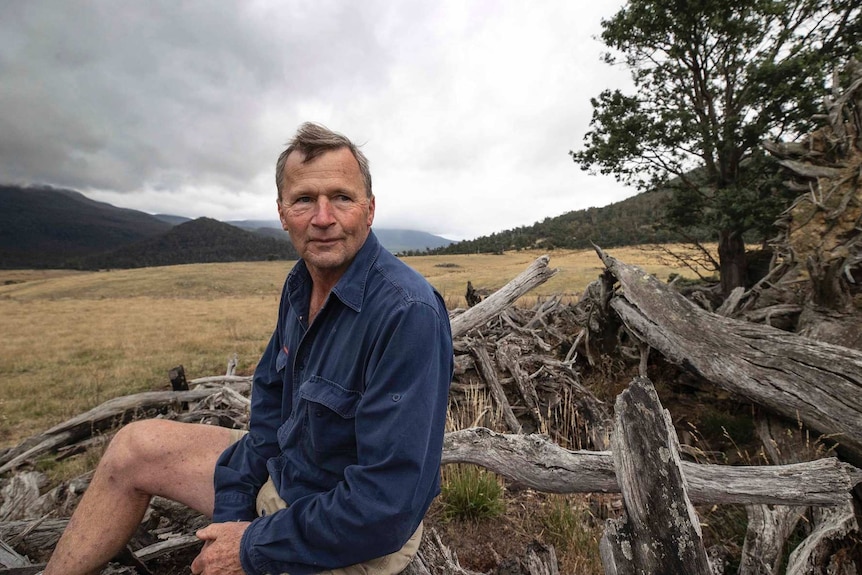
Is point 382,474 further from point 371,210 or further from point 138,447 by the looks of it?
point 138,447

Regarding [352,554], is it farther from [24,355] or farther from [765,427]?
[24,355]

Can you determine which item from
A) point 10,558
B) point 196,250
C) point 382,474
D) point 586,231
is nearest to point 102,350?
point 10,558

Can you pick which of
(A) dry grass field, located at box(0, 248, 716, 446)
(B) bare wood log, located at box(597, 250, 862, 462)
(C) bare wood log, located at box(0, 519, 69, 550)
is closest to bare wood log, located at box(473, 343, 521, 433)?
(B) bare wood log, located at box(597, 250, 862, 462)

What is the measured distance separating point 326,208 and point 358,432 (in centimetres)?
98

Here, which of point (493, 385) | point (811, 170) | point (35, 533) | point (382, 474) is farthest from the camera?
point (811, 170)

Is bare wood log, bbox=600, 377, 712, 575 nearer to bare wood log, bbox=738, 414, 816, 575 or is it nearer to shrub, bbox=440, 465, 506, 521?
bare wood log, bbox=738, 414, 816, 575

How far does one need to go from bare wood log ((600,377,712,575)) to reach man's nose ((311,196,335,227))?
145 centimetres

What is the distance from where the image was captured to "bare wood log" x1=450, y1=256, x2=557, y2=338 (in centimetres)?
485

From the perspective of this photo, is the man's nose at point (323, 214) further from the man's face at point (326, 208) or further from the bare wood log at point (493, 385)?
the bare wood log at point (493, 385)

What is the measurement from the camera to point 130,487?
2.05m

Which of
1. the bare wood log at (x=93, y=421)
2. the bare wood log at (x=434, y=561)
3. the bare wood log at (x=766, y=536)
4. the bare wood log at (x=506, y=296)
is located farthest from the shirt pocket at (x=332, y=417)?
the bare wood log at (x=93, y=421)

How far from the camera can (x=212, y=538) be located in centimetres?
169

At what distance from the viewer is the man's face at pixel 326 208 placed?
1833 millimetres

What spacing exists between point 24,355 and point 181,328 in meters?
5.89
